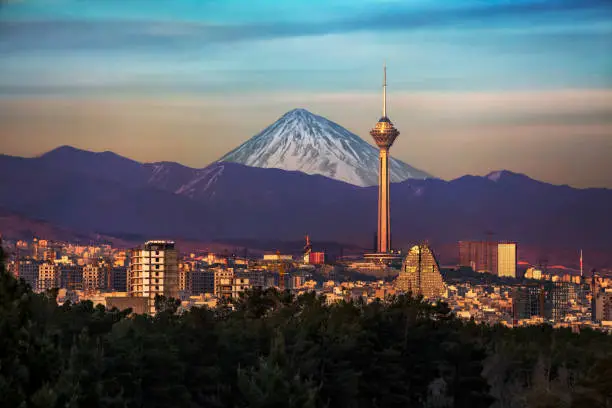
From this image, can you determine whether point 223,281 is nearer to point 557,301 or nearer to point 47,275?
point 47,275

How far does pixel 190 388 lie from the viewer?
52.9 meters

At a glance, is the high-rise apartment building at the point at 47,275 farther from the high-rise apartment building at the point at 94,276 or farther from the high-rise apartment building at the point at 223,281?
the high-rise apartment building at the point at 223,281

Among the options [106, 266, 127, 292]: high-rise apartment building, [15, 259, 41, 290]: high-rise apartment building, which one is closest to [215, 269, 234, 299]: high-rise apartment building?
[106, 266, 127, 292]: high-rise apartment building

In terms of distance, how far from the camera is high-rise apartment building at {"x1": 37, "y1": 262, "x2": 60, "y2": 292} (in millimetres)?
191000

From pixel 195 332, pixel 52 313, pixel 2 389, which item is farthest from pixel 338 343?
pixel 2 389

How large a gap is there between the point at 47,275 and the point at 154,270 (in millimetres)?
34384

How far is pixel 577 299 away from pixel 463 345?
127253mm

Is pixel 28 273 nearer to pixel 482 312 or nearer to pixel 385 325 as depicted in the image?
pixel 482 312

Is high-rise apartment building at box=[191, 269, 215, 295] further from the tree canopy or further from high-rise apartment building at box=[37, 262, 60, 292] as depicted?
the tree canopy

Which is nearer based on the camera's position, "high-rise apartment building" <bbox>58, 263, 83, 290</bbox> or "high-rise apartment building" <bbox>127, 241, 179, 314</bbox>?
"high-rise apartment building" <bbox>127, 241, 179, 314</bbox>

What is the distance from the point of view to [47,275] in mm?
193625

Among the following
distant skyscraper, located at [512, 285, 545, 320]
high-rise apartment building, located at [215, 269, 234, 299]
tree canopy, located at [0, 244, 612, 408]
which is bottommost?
tree canopy, located at [0, 244, 612, 408]

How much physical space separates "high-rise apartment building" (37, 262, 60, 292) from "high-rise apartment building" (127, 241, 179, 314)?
2461 cm

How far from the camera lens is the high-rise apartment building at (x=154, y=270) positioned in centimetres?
15538
